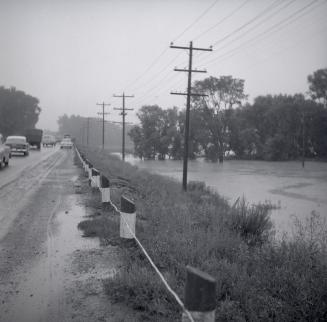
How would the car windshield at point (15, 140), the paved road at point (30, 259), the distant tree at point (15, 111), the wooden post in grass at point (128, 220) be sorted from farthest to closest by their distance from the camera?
the distant tree at point (15, 111) → the car windshield at point (15, 140) → the wooden post in grass at point (128, 220) → the paved road at point (30, 259)

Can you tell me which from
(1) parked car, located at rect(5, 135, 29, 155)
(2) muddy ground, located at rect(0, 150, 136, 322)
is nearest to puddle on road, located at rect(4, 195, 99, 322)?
(2) muddy ground, located at rect(0, 150, 136, 322)

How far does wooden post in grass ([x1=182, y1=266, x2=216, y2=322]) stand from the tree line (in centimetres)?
5865

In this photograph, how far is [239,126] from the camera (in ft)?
213

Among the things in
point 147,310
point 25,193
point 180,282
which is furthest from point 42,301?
point 25,193

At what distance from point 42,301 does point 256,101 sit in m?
68.8

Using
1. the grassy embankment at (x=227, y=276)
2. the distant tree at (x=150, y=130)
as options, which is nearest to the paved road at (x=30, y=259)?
the grassy embankment at (x=227, y=276)

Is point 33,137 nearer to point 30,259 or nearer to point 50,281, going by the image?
point 30,259

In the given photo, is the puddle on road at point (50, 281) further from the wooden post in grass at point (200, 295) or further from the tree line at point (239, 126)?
the tree line at point (239, 126)

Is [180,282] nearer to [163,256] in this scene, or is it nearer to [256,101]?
[163,256]

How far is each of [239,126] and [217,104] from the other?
19.9 ft

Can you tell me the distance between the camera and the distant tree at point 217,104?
60.4 metres

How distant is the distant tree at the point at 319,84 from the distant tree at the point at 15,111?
64.6 meters

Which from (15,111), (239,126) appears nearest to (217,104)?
(239,126)

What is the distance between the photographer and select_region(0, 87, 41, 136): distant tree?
3536 inches
